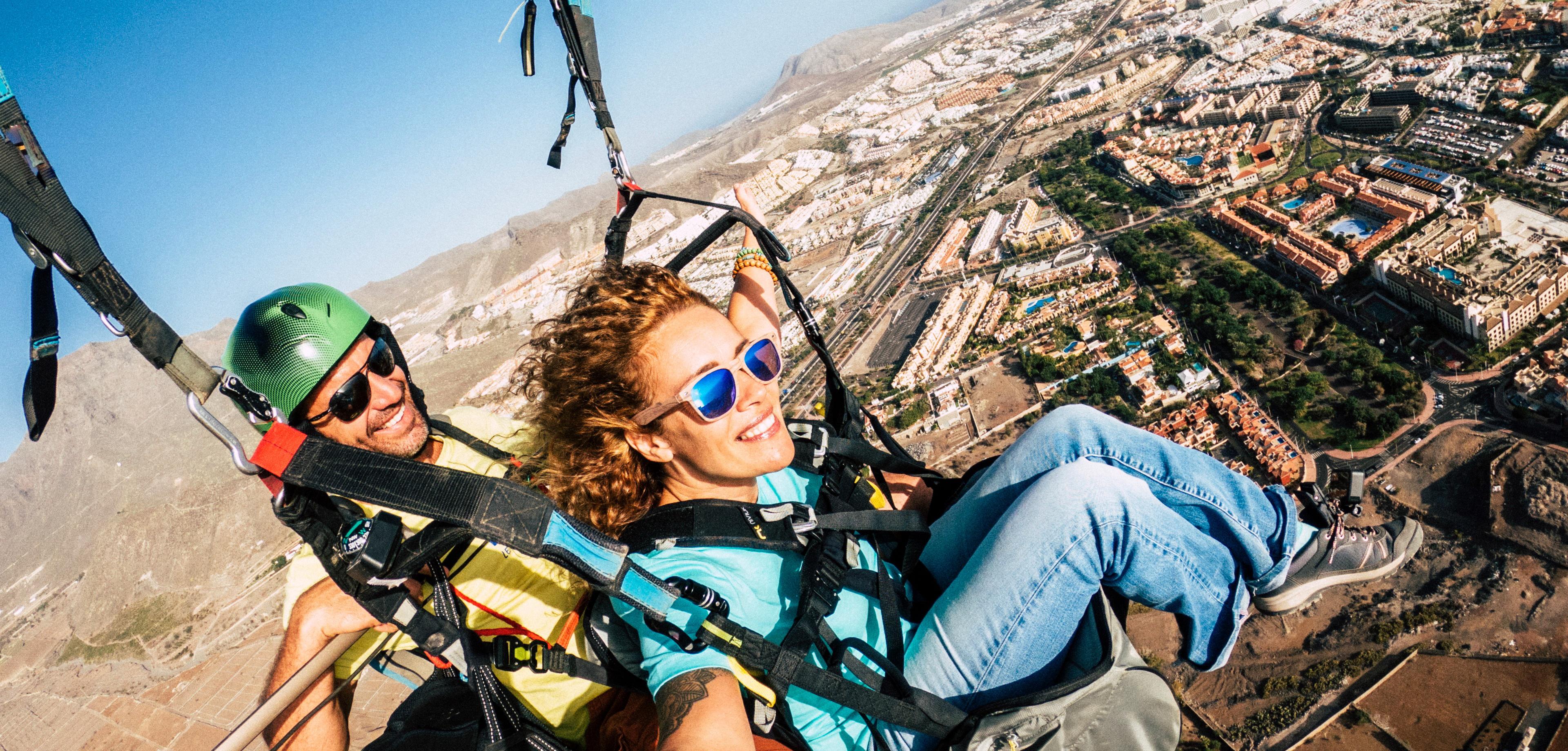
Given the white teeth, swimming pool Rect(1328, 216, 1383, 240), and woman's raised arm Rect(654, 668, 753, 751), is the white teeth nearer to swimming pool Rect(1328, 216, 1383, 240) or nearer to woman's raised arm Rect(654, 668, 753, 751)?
woman's raised arm Rect(654, 668, 753, 751)

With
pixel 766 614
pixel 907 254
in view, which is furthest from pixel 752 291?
pixel 907 254

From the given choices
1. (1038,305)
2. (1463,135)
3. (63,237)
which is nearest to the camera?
(63,237)

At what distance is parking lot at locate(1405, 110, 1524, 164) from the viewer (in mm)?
16844

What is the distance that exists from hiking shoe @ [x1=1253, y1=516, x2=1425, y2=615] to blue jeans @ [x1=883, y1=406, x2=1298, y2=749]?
93mm

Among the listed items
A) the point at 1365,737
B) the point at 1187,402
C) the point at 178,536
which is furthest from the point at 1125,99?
the point at 178,536

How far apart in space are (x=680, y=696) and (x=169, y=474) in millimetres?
34389

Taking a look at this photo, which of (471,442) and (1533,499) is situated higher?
(471,442)

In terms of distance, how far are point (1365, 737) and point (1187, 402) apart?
268 inches

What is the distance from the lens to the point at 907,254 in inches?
962

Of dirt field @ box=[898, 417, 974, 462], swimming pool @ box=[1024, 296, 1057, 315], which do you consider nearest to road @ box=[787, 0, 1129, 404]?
dirt field @ box=[898, 417, 974, 462]

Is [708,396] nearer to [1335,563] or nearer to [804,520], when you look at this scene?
[804,520]

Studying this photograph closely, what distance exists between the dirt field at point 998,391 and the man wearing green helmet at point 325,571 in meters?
13.4

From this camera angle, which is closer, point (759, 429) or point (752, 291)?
point (759, 429)

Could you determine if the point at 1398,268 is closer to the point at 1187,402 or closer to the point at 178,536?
the point at 1187,402
